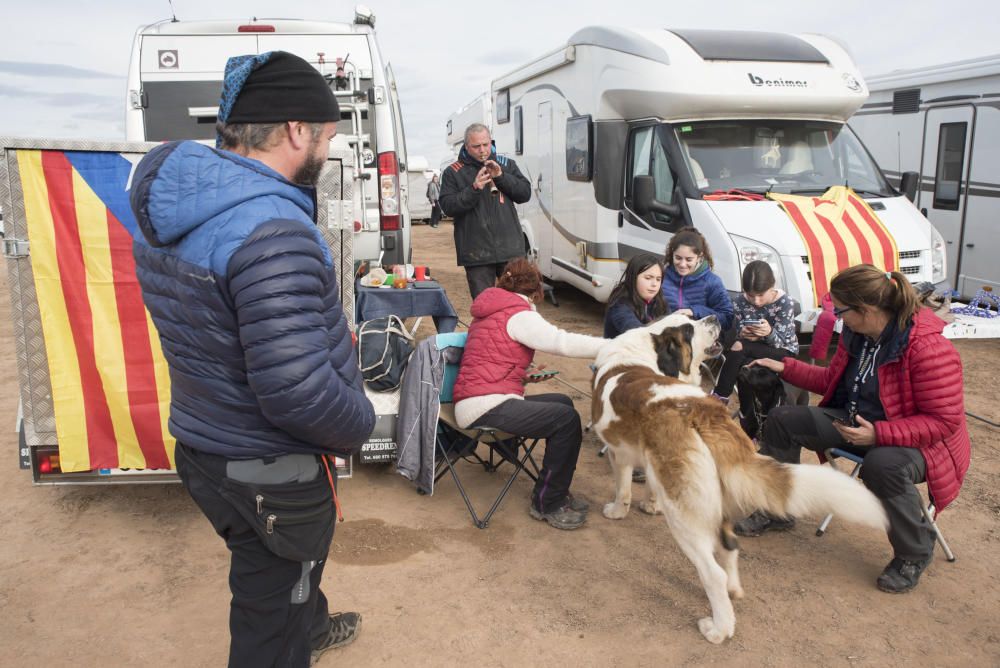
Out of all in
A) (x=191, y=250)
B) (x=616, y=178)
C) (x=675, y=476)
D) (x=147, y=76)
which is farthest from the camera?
(x=616, y=178)

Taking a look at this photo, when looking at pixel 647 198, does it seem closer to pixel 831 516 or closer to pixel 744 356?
pixel 744 356

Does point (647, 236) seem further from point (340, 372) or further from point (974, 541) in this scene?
point (340, 372)

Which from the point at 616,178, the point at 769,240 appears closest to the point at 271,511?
the point at 769,240

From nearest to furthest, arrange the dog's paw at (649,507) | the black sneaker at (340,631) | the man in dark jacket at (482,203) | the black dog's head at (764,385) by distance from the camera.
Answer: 1. the black sneaker at (340,631)
2. the dog's paw at (649,507)
3. the black dog's head at (764,385)
4. the man in dark jacket at (482,203)

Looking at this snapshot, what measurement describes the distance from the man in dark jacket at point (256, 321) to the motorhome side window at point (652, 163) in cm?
560

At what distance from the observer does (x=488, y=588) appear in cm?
350

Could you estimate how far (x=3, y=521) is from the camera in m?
4.19

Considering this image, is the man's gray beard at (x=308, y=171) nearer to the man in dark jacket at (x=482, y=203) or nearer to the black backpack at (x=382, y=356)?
the black backpack at (x=382, y=356)

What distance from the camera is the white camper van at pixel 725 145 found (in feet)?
21.0

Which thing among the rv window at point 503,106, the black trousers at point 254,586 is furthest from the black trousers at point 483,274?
the rv window at point 503,106

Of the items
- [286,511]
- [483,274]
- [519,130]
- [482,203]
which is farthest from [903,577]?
[519,130]

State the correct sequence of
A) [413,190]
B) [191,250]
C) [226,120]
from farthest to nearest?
1. [413,190]
2. [226,120]
3. [191,250]

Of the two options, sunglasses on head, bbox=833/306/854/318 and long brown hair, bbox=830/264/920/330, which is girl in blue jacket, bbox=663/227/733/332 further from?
long brown hair, bbox=830/264/920/330

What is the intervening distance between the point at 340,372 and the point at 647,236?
5.83 m
